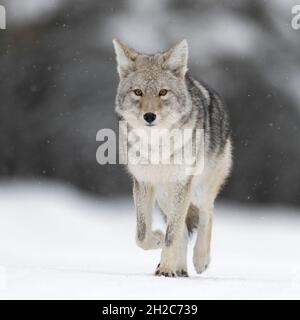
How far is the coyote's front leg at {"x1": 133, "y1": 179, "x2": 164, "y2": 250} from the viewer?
716 cm

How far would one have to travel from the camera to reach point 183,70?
7.15m

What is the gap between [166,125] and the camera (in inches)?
271

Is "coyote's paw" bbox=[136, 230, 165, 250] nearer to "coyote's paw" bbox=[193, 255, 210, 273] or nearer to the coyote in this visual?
the coyote

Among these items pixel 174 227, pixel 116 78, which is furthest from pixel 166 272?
pixel 116 78

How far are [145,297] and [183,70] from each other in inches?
90.1

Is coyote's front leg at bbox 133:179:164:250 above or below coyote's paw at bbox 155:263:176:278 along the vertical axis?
above

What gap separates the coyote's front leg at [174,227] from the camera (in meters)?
6.84

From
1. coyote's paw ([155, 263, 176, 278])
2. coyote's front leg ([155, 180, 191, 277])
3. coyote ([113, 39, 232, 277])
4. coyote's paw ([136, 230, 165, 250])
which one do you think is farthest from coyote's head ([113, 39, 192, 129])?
coyote's paw ([155, 263, 176, 278])

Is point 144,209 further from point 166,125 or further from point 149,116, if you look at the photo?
point 149,116

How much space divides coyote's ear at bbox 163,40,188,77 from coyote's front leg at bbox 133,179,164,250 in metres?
0.94

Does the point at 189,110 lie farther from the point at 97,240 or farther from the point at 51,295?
the point at 97,240

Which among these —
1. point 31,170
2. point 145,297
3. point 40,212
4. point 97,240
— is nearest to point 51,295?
point 145,297

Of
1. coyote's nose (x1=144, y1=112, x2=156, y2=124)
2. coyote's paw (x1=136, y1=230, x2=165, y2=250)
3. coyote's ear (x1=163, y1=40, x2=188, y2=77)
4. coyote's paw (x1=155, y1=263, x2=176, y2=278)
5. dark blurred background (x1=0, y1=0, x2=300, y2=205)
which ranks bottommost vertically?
coyote's paw (x1=155, y1=263, x2=176, y2=278)

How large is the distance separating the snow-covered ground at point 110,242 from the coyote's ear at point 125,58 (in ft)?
5.52
